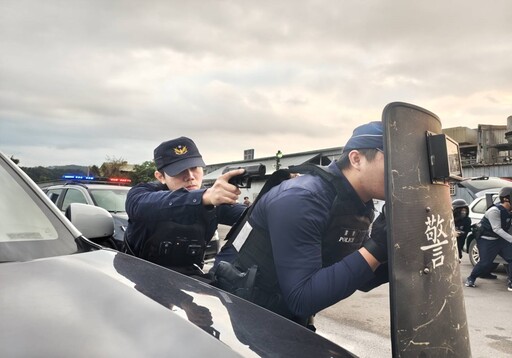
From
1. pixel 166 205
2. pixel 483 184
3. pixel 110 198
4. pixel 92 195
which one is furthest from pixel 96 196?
pixel 483 184

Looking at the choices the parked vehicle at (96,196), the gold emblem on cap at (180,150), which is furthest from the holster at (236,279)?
the parked vehicle at (96,196)

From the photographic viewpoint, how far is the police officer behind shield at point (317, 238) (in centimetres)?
157

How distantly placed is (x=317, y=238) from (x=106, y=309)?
0.82 m

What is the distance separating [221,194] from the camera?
6.11 ft

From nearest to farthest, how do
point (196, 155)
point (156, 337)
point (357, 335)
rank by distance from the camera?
1. point (156, 337)
2. point (196, 155)
3. point (357, 335)

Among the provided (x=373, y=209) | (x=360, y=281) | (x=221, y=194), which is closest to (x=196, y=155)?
(x=221, y=194)

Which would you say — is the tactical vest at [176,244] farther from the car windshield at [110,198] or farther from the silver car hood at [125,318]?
the car windshield at [110,198]

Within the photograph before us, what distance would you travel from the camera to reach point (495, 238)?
7.18m

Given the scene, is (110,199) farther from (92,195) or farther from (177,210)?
(177,210)

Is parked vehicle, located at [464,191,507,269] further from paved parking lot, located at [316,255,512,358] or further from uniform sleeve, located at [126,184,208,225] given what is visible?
uniform sleeve, located at [126,184,208,225]

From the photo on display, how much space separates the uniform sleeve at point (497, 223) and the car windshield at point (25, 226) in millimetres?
7056

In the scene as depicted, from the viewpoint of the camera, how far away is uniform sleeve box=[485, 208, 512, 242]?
6977 mm

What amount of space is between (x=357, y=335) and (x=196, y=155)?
3032 mm

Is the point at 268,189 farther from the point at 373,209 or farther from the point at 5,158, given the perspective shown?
the point at 5,158
